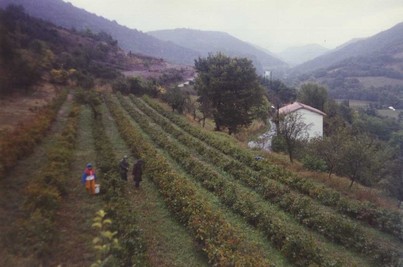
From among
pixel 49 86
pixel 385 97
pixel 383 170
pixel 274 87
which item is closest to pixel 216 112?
pixel 383 170

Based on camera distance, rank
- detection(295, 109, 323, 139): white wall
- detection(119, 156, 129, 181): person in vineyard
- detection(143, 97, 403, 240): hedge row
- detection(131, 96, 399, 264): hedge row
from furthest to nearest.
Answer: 1. detection(295, 109, 323, 139): white wall
2. detection(119, 156, 129, 181): person in vineyard
3. detection(143, 97, 403, 240): hedge row
4. detection(131, 96, 399, 264): hedge row

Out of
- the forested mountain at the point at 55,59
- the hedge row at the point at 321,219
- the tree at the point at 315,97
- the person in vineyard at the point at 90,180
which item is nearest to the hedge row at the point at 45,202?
the person in vineyard at the point at 90,180

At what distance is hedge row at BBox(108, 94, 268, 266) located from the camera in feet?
36.6

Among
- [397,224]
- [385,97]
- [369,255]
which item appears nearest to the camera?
[369,255]

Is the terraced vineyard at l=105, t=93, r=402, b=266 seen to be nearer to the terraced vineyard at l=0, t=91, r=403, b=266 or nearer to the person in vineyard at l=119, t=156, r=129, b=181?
the terraced vineyard at l=0, t=91, r=403, b=266

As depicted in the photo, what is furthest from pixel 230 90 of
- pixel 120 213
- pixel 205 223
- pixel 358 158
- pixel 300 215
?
pixel 120 213

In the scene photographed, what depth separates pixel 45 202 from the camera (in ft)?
44.6

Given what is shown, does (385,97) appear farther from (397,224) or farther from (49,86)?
(397,224)

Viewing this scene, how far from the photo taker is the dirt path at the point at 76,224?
→ 11125 millimetres

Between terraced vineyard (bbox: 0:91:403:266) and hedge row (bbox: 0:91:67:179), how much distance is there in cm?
239

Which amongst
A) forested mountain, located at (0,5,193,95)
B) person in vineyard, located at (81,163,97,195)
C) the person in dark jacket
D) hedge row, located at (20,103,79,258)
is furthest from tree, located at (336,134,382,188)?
forested mountain, located at (0,5,193,95)

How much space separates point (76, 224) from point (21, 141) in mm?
Result: 10369

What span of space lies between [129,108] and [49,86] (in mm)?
17882

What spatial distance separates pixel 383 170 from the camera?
27.3 meters
